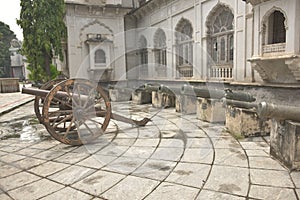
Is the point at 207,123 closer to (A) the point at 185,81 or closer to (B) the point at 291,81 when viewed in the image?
(B) the point at 291,81

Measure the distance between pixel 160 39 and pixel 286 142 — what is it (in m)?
13.1

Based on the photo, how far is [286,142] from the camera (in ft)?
11.3

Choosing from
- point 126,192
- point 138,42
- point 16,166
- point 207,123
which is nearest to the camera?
point 126,192

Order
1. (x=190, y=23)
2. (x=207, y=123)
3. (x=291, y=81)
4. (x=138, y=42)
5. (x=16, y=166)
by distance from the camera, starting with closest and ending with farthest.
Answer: (x=16, y=166) < (x=207, y=123) < (x=291, y=81) < (x=190, y=23) < (x=138, y=42)

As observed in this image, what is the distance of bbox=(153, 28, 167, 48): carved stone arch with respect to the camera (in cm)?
1491

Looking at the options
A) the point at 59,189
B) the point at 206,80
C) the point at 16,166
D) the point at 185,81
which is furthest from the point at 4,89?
the point at 59,189

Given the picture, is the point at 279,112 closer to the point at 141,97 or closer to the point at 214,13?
the point at 141,97

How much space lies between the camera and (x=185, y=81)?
12.4 metres

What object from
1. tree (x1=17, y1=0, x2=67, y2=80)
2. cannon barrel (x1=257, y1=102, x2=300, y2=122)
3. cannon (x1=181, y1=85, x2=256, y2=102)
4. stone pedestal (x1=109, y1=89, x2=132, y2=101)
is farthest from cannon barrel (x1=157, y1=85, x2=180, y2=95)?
tree (x1=17, y1=0, x2=67, y2=80)

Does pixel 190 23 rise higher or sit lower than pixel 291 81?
higher

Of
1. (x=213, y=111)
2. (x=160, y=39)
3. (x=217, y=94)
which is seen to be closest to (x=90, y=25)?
(x=160, y=39)

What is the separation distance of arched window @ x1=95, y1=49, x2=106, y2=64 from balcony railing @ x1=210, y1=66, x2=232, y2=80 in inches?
311

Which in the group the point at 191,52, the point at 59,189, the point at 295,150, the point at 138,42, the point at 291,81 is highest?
the point at 138,42

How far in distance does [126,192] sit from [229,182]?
1.35 metres
